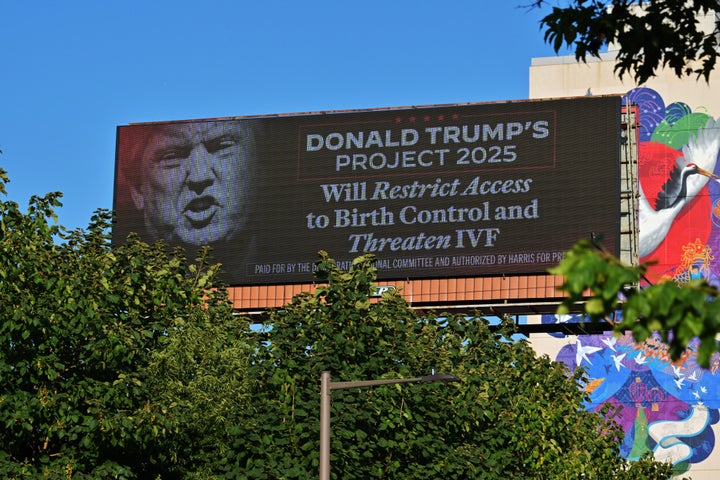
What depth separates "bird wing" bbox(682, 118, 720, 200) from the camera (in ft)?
285

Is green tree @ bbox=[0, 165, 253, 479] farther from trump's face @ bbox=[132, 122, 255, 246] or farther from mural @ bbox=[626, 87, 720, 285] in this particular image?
mural @ bbox=[626, 87, 720, 285]

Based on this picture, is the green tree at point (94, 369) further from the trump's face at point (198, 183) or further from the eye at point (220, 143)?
the eye at point (220, 143)

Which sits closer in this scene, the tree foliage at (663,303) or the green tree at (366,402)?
the tree foliage at (663,303)

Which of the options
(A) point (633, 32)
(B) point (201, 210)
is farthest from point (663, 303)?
(B) point (201, 210)

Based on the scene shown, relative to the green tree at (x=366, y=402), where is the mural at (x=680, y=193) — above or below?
above

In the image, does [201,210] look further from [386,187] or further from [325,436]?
[325,436]

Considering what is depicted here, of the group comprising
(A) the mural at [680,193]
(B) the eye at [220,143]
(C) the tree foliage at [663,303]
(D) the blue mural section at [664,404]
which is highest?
(A) the mural at [680,193]

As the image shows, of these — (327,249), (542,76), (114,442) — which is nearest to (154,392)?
(114,442)

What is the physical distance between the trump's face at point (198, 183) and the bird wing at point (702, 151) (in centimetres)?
4855

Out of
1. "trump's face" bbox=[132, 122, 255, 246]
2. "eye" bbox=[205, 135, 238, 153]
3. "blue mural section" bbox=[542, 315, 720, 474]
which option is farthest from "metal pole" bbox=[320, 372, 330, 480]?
"blue mural section" bbox=[542, 315, 720, 474]

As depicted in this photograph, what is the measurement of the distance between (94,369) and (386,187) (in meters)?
18.2

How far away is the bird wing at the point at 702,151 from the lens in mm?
86875

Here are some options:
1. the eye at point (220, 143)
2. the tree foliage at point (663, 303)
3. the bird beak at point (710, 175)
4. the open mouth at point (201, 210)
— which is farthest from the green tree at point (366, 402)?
the bird beak at point (710, 175)

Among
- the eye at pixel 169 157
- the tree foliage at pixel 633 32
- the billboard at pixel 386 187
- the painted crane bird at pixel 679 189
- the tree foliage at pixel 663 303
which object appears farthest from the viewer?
the painted crane bird at pixel 679 189
